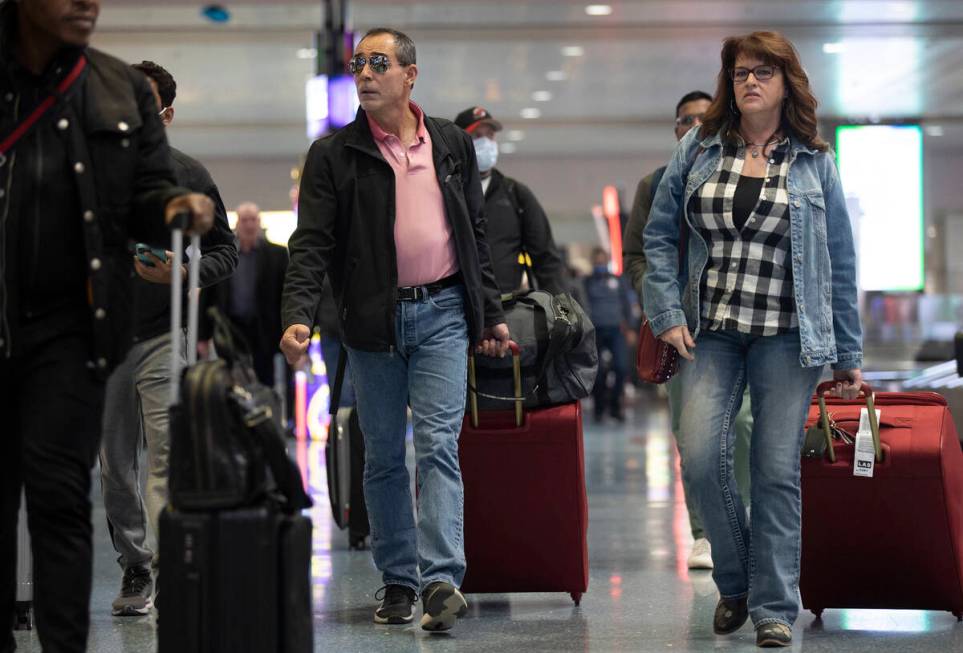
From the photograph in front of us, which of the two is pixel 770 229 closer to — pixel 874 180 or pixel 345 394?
pixel 345 394

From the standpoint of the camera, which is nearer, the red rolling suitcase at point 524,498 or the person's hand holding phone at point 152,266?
the person's hand holding phone at point 152,266

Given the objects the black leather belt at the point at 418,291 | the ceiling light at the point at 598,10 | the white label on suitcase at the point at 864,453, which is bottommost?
the white label on suitcase at the point at 864,453

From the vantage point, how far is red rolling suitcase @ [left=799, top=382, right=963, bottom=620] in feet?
13.5

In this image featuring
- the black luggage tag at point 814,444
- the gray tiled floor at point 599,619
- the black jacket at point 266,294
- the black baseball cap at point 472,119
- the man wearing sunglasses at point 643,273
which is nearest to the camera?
the gray tiled floor at point 599,619

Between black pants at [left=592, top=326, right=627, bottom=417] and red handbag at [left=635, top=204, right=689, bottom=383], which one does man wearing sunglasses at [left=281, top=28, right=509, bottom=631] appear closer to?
red handbag at [left=635, top=204, right=689, bottom=383]

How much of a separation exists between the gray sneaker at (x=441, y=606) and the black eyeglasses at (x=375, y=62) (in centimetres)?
153

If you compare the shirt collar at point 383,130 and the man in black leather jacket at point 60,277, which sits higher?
the shirt collar at point 383,130

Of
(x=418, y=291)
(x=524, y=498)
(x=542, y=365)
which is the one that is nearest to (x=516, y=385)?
(x=542, y=365)

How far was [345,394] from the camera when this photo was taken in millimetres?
6375

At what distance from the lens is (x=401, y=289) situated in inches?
167

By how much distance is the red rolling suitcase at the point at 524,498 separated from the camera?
14.9 ft

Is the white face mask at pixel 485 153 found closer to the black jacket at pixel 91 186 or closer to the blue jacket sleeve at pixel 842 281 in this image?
the blue jacket sleeve at pixel 842 281

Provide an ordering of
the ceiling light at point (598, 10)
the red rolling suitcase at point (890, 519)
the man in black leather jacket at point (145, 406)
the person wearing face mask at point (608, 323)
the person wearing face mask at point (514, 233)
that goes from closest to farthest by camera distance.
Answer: the red rolling suitcase at point (890, 519) < the man in black leather jacket at point (145, 406) < the person wearing face mask at point (514, 233) < the ceiling light at point (598, 10) < the person wearing face mask at point (608, 323)

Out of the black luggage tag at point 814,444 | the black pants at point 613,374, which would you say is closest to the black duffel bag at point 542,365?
the black luggage tag at point 814,444
